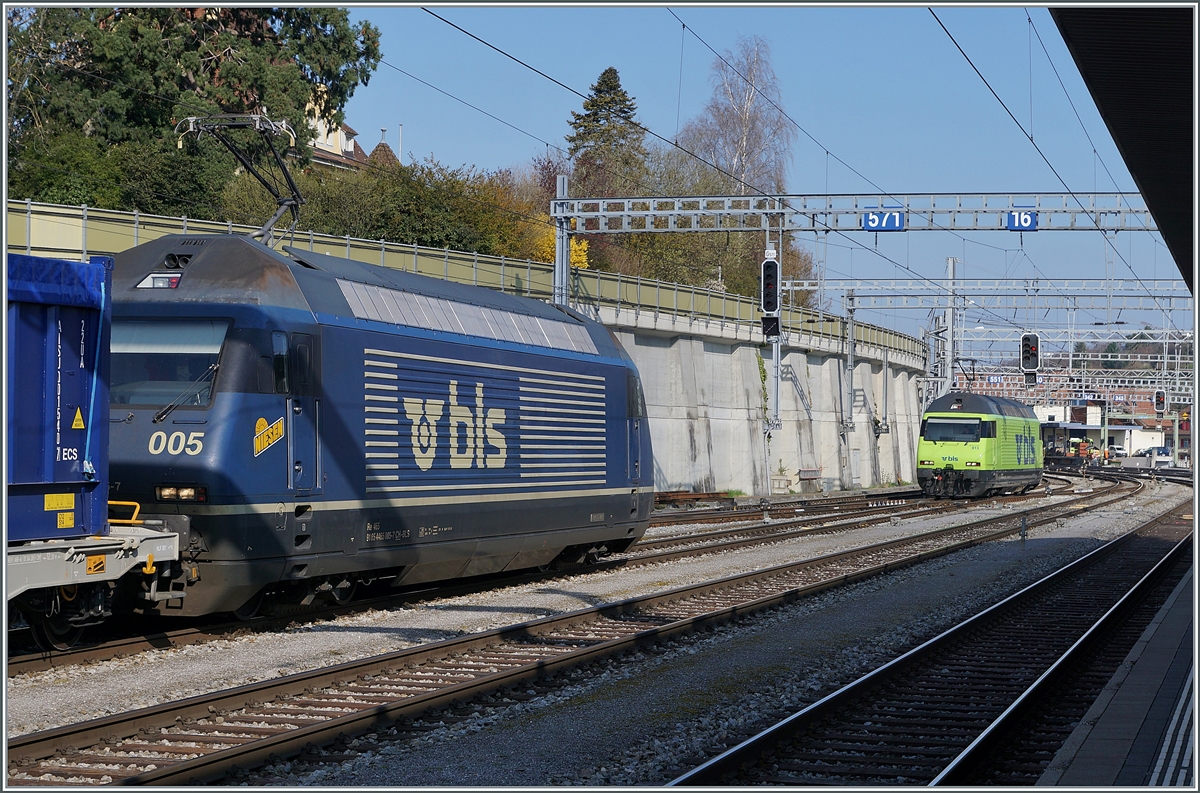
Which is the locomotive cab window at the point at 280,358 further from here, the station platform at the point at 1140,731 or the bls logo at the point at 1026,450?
the bls logo at the point at 1026,450

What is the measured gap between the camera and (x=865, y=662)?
11.2 metres

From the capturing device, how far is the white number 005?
10.6m

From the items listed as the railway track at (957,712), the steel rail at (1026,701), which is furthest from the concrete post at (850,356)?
the railway track at (957,712)

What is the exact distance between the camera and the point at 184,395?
1095cm

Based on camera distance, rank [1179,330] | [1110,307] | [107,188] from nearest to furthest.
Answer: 1. [107,188]
2. [1110,307]
3. [1179,330]

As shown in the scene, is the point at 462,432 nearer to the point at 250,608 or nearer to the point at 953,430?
the point at 250,608

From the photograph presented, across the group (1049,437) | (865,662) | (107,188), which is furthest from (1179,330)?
(865,662)

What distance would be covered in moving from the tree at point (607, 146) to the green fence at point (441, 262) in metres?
21.0

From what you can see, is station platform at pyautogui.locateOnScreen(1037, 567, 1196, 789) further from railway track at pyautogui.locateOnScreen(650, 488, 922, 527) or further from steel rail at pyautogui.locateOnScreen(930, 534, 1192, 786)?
railway track at pyautogui.locateOnScreen(650, 488, 922, 527)

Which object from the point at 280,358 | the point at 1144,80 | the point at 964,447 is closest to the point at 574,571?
the point at 280,358

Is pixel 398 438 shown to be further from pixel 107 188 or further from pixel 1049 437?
pixel 1049 437

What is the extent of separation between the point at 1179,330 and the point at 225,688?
5917cm

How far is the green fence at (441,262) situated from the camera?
24422 millimetres

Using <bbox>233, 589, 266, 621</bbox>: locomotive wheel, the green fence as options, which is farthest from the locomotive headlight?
the green fence
